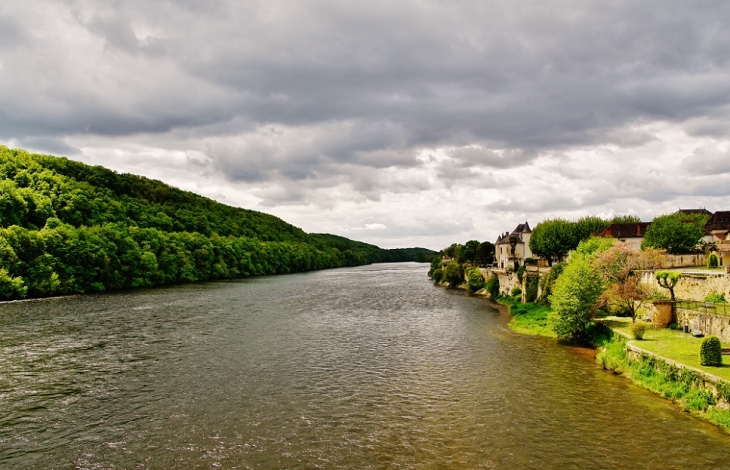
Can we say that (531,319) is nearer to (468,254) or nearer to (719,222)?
(719,222)

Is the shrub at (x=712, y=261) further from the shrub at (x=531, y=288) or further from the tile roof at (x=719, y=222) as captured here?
the tile roof at (x=719, y=222)

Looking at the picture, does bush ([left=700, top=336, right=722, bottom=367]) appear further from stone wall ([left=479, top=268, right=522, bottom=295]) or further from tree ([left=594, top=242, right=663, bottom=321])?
stone wall ([left=479, top=268, right=522, bottom=295])

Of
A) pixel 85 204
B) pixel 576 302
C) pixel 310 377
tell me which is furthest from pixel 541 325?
pixel 85 204

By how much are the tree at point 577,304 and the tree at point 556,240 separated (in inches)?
1810

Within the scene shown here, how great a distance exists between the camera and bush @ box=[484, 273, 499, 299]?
75681mm

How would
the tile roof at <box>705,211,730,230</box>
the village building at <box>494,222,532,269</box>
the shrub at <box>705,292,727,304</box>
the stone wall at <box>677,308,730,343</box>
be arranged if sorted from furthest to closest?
the village building at <box>494,222,532,269</box> < the tile roof at <box>705,211,730,230</box> < the shrub at <box>705,292,727,304</box> < the stone wall at <box>677,308,730,343</box>

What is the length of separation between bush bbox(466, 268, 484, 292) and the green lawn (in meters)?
50.3

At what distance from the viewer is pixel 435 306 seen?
63281 mm

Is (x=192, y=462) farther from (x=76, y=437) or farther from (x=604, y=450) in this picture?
(x=604, y=450)

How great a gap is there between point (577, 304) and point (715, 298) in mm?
9468

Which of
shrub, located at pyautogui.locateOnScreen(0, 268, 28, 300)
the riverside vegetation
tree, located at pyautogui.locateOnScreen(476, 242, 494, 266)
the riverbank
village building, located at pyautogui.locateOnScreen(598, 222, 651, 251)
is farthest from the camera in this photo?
tree, located at pyautogui.locateOnScreen(476, 242, 494, 266)

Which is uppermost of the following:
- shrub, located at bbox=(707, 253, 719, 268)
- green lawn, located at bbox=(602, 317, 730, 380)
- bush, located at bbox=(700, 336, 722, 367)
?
shrub, located at bbox=(707, 253, 719, 268)

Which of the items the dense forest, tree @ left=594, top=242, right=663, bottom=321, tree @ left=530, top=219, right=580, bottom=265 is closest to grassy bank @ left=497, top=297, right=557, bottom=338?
tree @ left=594, top=242, right=663, bottom=321

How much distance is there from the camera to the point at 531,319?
156ft
